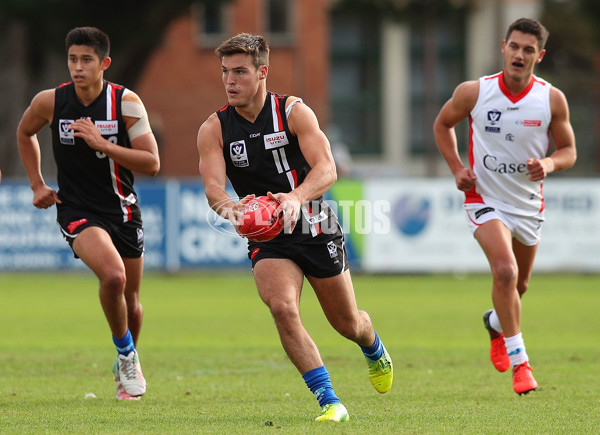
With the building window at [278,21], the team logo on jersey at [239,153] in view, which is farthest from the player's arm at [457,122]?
the building window at [278,21]

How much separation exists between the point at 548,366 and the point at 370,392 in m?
2.26

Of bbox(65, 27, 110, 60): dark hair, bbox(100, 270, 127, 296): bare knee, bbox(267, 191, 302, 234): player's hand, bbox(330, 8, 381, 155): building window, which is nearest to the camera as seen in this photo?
bbox(267, 191, 302, 234): player's hand

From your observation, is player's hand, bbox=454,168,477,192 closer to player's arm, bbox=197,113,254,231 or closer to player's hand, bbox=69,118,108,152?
player's arm, bbox=197,113,254,231

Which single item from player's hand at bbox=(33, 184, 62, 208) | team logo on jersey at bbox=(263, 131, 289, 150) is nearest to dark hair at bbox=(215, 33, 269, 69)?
team logo on jersey at bbox=(263, 131, 289, 150)

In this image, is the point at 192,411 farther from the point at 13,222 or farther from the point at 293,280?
the point at 13,222

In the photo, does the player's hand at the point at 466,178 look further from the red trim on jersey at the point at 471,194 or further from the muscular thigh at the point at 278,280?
the muscular thigh at the point at 278,280

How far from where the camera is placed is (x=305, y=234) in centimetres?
706

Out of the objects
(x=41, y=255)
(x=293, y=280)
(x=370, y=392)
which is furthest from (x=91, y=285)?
(x=293, y=280)

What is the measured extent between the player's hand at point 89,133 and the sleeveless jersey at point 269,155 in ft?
4.17

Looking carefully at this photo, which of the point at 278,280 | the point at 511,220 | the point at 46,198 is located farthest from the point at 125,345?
the point at 511,220

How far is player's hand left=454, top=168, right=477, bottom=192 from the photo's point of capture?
340 inches

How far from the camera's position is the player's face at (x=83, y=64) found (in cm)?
823

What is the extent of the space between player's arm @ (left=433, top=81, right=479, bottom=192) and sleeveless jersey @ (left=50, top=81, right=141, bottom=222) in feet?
8.21

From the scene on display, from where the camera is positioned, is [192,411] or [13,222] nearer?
[192,411]
